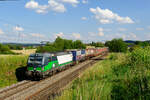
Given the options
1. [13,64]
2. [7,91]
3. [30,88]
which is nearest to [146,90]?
[30,88]

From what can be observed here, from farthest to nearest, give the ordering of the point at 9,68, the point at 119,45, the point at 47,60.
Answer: the point at 119,45 → the point at 9,68 → the point at 47,60

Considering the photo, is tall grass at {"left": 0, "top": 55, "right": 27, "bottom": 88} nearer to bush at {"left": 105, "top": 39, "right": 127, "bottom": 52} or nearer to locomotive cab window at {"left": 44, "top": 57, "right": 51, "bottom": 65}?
locomotive cab window at {"left": 44, "top": 57, "right": 51, "bottom": 65}

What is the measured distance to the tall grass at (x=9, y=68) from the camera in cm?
2151

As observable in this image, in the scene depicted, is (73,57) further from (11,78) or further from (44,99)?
(44,99)

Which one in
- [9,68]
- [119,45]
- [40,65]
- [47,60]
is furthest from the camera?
[119,45]

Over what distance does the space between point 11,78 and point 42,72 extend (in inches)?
254

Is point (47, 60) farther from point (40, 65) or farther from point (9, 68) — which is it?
point (9, 68)

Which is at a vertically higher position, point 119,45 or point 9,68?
point 119,45

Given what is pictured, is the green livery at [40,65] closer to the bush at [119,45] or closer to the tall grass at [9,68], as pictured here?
the tall grass at [9,68]

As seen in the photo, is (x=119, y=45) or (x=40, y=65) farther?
(x=119, y=45)

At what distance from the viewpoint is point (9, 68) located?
24906mm

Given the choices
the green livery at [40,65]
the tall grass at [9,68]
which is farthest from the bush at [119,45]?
the green livery at [40,65]

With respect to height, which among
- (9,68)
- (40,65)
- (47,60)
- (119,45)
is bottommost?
(9,68)

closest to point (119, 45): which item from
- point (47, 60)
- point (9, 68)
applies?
point (9, 68)
